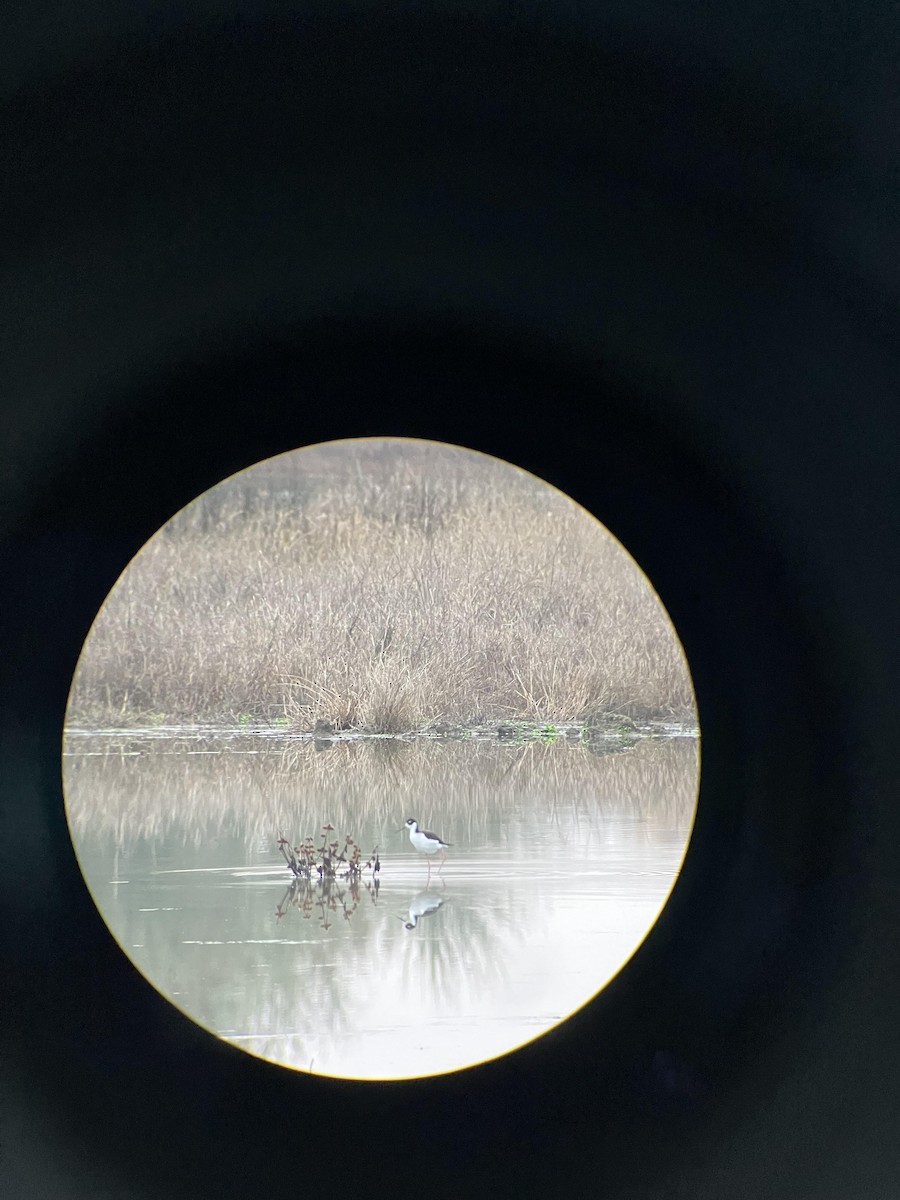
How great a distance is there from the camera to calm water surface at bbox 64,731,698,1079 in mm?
4062

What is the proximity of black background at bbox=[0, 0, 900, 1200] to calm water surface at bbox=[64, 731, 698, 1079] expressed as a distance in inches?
9.4

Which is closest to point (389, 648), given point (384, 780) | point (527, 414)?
point (384, 780)

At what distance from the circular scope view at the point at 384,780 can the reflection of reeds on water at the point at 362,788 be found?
0.03 m

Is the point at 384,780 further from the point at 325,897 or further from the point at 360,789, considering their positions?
Result: the point at 325,897


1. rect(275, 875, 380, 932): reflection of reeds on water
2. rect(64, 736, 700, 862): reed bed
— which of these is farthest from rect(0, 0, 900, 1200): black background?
rect(64, 736, 700, 862): reed bed

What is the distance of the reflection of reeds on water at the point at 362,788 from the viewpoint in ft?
23.4

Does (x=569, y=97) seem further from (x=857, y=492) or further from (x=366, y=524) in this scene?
(x=366, y=524)

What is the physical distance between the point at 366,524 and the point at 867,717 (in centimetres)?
929

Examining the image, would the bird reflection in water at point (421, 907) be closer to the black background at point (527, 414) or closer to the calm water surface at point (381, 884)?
the calm water surface at point (381, 884)

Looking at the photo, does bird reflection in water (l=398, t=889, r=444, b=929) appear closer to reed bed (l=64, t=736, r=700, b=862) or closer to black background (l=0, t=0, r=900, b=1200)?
reed bed (l=64, t=736, r=700, b=862)

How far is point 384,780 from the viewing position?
27.2 ft

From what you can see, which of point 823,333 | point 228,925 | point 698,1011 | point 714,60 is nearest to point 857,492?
point 823,333

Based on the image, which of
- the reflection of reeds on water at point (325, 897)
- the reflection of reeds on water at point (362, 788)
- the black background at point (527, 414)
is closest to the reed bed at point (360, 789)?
the reflection of reeds on water at point (362, 788)

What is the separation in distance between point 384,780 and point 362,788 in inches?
11.3
